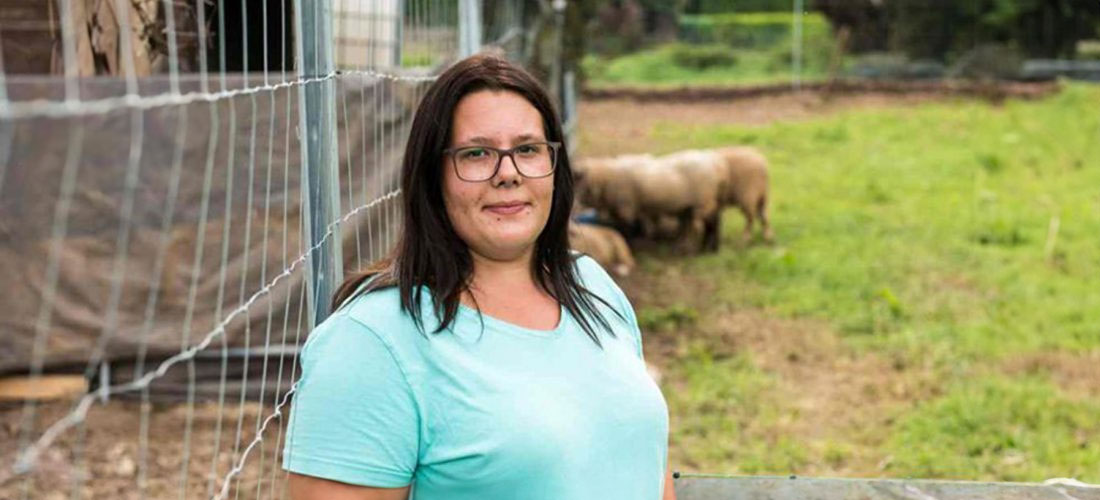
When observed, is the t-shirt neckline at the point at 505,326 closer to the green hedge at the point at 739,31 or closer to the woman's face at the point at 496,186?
the woman's face at the point at 496,186

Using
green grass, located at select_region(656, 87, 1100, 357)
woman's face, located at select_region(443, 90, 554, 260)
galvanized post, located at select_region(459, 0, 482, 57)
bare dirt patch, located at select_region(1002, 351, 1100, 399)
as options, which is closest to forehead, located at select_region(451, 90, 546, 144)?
woman's face, located at select_region(443, 90, 554, 260)

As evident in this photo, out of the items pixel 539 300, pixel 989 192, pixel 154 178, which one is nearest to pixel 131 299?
pixel 154 178

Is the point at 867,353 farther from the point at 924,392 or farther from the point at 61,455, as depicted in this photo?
the point at 61,455

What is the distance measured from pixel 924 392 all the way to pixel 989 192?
6865 millimetres

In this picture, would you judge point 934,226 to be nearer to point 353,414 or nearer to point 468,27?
point 468,27

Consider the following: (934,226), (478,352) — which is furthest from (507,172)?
(934,226)

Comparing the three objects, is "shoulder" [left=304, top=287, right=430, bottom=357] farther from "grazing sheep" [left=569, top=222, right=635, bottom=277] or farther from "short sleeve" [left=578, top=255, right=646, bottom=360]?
"grazing sheep" [left=569, top=222, right=635, bottom=277]

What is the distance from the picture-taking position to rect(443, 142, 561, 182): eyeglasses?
6.66 feet

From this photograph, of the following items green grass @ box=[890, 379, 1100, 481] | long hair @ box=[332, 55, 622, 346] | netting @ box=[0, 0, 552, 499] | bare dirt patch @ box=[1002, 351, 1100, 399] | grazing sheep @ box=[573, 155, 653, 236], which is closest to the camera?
long hair @ box=[332, 55, 622, 346]

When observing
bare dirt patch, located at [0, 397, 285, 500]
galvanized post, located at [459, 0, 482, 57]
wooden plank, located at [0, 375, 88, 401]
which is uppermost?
galvanized post, located at [459, 0, 482, 57]

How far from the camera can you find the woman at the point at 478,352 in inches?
72.9

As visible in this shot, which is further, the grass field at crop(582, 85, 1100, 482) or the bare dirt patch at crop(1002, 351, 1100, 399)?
the bare dirt patch at crop(1002, 351, 1100, 399)

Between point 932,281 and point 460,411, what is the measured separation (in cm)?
774

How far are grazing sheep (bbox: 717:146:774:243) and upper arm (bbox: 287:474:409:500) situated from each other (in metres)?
9.46
